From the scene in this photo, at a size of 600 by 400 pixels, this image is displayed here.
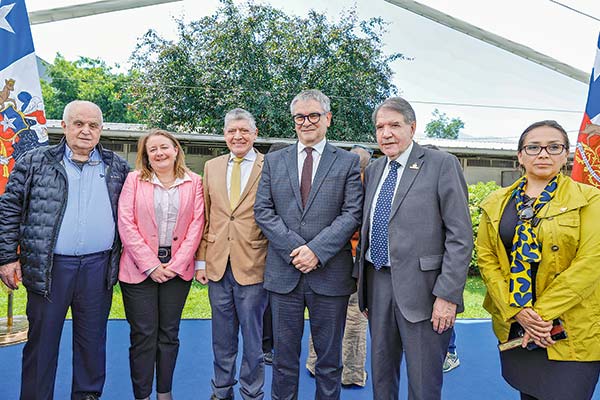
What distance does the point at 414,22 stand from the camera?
1545 centimetres

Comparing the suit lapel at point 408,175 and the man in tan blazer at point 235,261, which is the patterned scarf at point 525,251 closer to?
the suit lapel at point 408,175


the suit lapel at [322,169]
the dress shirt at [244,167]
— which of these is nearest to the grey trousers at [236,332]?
the dress shirt at [244,167]

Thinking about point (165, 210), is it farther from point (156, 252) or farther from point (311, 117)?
point (311, 117)

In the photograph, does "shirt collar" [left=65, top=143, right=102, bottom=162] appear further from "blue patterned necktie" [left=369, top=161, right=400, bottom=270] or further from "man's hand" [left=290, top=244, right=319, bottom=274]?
"blue patterned necktie" [left=369, top=161, right=400, bottom=270]

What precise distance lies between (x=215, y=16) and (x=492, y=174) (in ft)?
28.4

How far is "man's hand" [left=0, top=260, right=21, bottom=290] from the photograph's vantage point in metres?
2.40

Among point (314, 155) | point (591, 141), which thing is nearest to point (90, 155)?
point (314, 155)

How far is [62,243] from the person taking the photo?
2373mm

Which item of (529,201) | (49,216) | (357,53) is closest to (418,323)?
(529,201)

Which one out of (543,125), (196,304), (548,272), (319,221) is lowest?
(196,304)

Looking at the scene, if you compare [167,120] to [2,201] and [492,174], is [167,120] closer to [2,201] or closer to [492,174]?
[492,174]

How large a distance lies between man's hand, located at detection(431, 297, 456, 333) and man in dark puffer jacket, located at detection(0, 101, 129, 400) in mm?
1817

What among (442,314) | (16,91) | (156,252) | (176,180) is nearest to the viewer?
(442,314)

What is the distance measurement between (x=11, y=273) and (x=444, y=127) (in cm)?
4657
